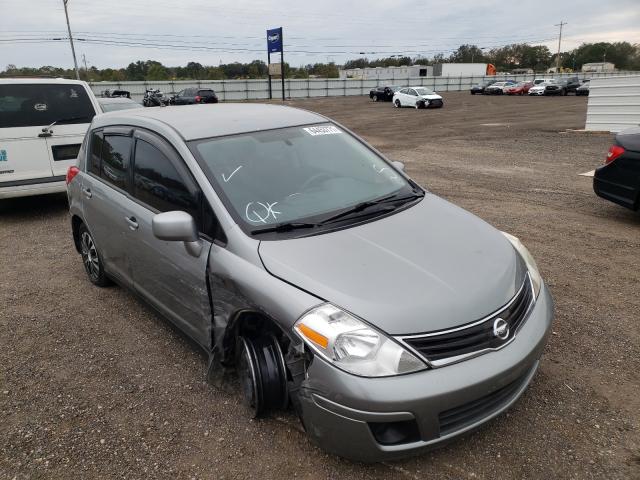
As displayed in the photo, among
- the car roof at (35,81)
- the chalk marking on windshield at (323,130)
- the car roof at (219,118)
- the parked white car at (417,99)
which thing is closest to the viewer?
the car roof at (219,118)

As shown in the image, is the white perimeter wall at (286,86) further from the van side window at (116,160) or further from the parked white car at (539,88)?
the van side window at (116,160)

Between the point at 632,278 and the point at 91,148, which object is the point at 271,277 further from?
the point at 632,278

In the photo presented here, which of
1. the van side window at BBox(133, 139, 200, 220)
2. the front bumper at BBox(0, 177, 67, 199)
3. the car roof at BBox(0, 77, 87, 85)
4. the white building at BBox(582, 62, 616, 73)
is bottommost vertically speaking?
the front bumper at BBox(0, 177, 67, 199)

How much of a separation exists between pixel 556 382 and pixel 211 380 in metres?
2.12

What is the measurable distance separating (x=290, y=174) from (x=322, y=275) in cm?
102

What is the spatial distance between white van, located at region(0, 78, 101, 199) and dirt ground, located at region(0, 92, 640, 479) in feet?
4.92

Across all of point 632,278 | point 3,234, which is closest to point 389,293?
point 632,278

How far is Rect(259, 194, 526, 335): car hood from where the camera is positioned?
2252 mm

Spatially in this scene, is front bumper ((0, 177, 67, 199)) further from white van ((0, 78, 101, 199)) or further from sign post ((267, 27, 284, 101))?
sign post ((267, 27, 284, 101))

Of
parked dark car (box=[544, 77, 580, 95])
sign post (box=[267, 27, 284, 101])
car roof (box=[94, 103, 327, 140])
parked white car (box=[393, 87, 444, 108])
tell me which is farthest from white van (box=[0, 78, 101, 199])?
parked dark car (box=[544, 77, 580, 95])

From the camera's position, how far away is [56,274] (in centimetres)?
521

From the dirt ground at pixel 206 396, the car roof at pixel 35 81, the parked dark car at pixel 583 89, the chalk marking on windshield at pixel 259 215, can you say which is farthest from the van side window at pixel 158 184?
the parked dark car at pixel 583 89

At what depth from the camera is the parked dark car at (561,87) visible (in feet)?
147

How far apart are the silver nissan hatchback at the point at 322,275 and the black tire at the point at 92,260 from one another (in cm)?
60
